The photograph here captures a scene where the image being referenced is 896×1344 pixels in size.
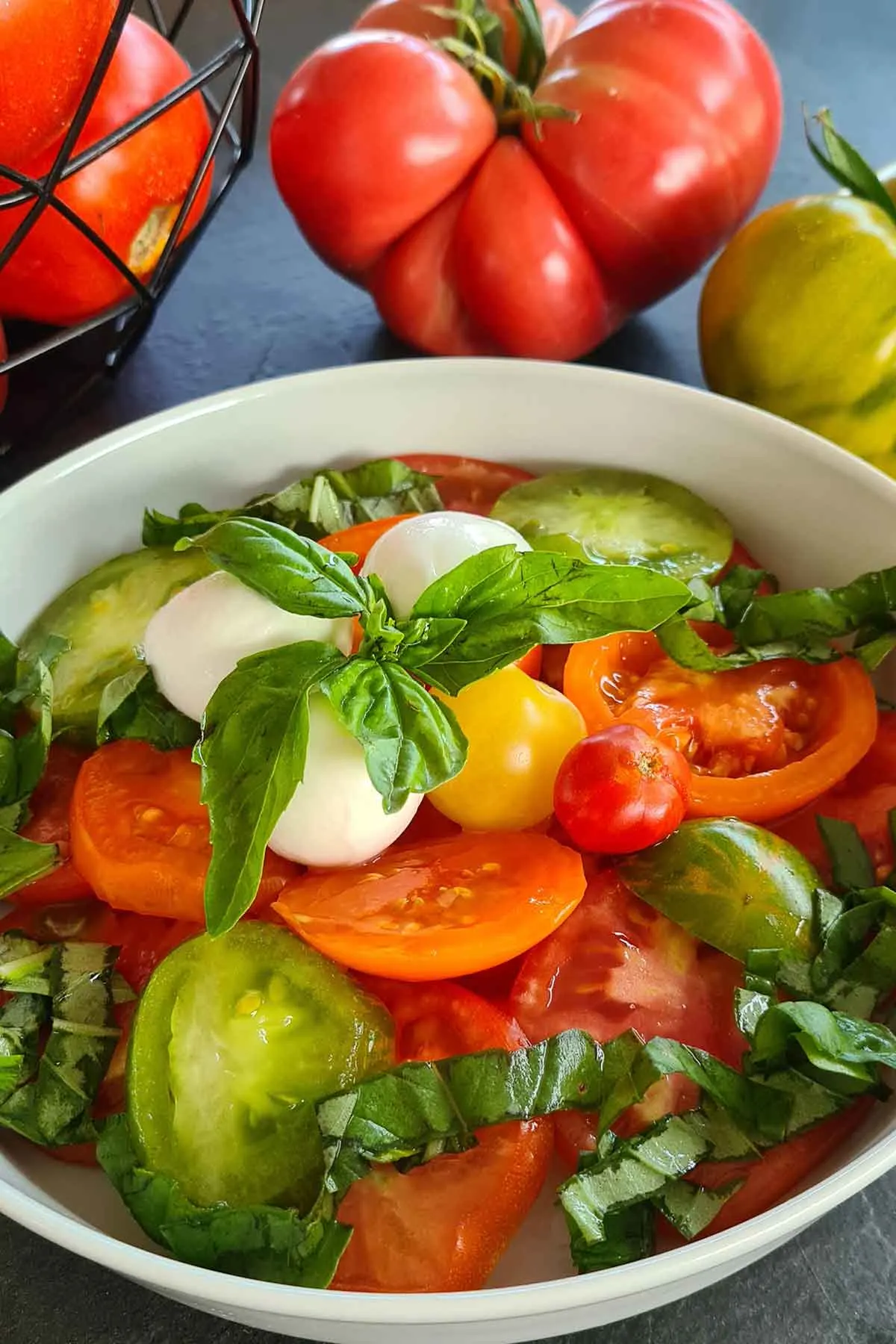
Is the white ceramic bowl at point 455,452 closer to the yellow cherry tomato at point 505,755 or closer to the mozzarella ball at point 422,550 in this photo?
the mozzarella ball at point 422,550

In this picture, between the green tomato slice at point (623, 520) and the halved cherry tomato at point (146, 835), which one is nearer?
the halved cherry tomato at point (146, 835)

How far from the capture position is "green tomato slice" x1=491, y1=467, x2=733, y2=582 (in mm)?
1004

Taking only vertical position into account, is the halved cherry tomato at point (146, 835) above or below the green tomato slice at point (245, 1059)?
above

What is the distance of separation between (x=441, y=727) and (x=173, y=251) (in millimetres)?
683

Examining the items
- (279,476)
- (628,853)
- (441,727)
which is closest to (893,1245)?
(628,853)

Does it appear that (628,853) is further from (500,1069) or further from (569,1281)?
(569,1281)

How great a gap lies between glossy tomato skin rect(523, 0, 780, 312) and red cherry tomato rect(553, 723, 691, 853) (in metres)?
0.58

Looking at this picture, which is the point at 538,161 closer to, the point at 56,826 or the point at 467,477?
the point at 467,477

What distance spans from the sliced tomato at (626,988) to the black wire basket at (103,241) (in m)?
0.65

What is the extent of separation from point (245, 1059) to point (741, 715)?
1.48 feet

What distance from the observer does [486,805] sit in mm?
833

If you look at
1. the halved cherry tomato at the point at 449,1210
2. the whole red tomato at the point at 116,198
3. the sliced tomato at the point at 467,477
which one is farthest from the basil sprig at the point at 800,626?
the whole red tomato at the point at 116,198

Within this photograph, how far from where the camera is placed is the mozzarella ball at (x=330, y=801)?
771mm

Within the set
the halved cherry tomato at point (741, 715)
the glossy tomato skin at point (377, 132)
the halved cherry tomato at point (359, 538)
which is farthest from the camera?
the glossy tomato skin at point (377, 132)
